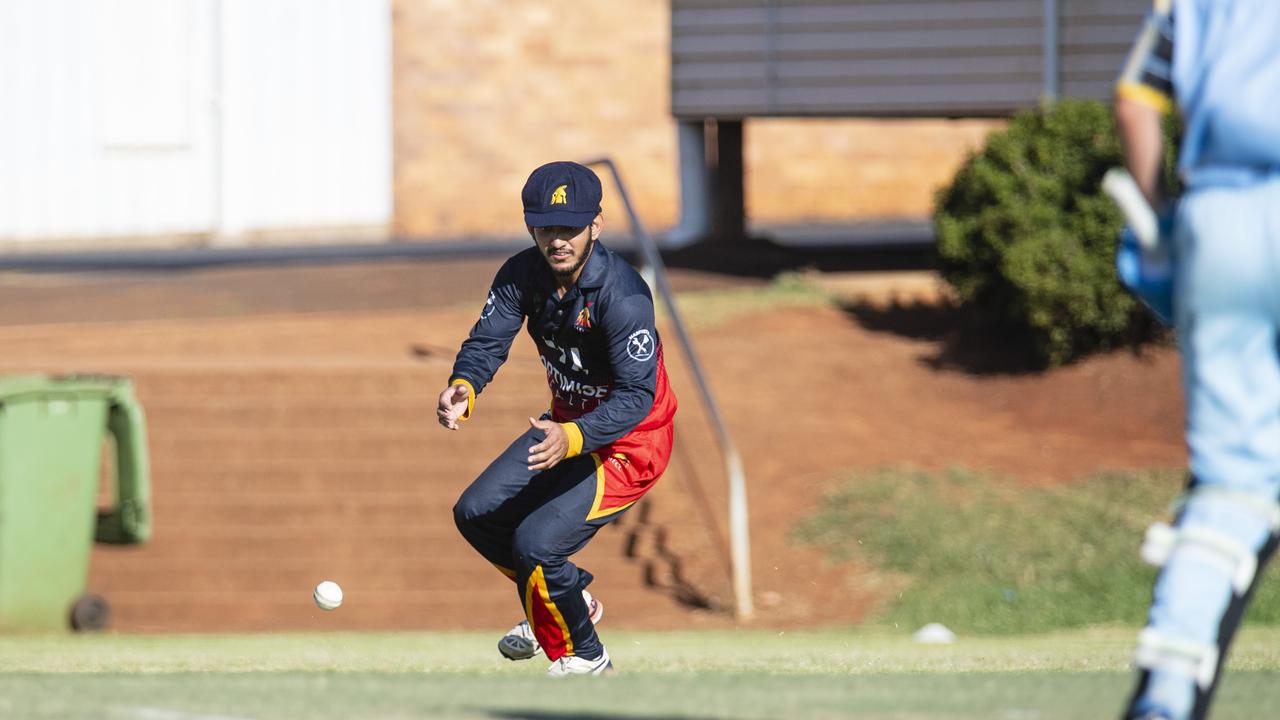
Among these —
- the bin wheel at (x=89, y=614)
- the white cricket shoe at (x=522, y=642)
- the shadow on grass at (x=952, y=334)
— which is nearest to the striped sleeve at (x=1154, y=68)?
the white cricket shoe at (x=522, y=642)

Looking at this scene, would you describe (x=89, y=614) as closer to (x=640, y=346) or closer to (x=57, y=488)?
(x=57, y=488)

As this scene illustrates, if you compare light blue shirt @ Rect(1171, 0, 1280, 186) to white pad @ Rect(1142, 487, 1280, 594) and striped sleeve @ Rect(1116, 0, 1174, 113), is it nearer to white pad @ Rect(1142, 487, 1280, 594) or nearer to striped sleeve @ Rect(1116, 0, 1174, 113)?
striped sleeve @ Rect(1116, 0, 1174, 113)

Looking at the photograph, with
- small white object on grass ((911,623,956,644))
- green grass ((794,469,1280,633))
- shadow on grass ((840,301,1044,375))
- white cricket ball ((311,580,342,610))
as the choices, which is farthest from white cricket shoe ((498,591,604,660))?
shadow on grass ((840,301,1044,375))

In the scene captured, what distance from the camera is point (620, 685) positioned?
18.0ft

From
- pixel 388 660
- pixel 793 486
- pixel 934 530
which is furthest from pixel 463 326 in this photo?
pixel 388 660

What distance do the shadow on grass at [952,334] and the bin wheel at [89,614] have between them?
817cm

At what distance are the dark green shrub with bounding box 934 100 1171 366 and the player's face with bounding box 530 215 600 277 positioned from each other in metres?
9.74

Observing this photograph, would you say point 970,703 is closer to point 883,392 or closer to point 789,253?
point 883,392

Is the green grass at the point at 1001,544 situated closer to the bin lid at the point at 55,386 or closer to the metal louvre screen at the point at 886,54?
the bin lid at the point at 55,386

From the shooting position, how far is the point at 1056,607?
11.3 m

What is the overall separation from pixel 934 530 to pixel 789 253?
1054 cm

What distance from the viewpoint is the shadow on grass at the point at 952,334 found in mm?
16297

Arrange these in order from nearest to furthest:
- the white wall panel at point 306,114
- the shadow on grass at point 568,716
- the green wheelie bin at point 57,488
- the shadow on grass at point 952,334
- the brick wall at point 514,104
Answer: the shadow on grass at point 568,716
the green wheelie bin at point 57,488
the shadow on grass at point 952,334
the white wall panel at point 306,114
the brick wall at point 514,104

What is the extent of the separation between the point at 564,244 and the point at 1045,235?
10.2 metres
